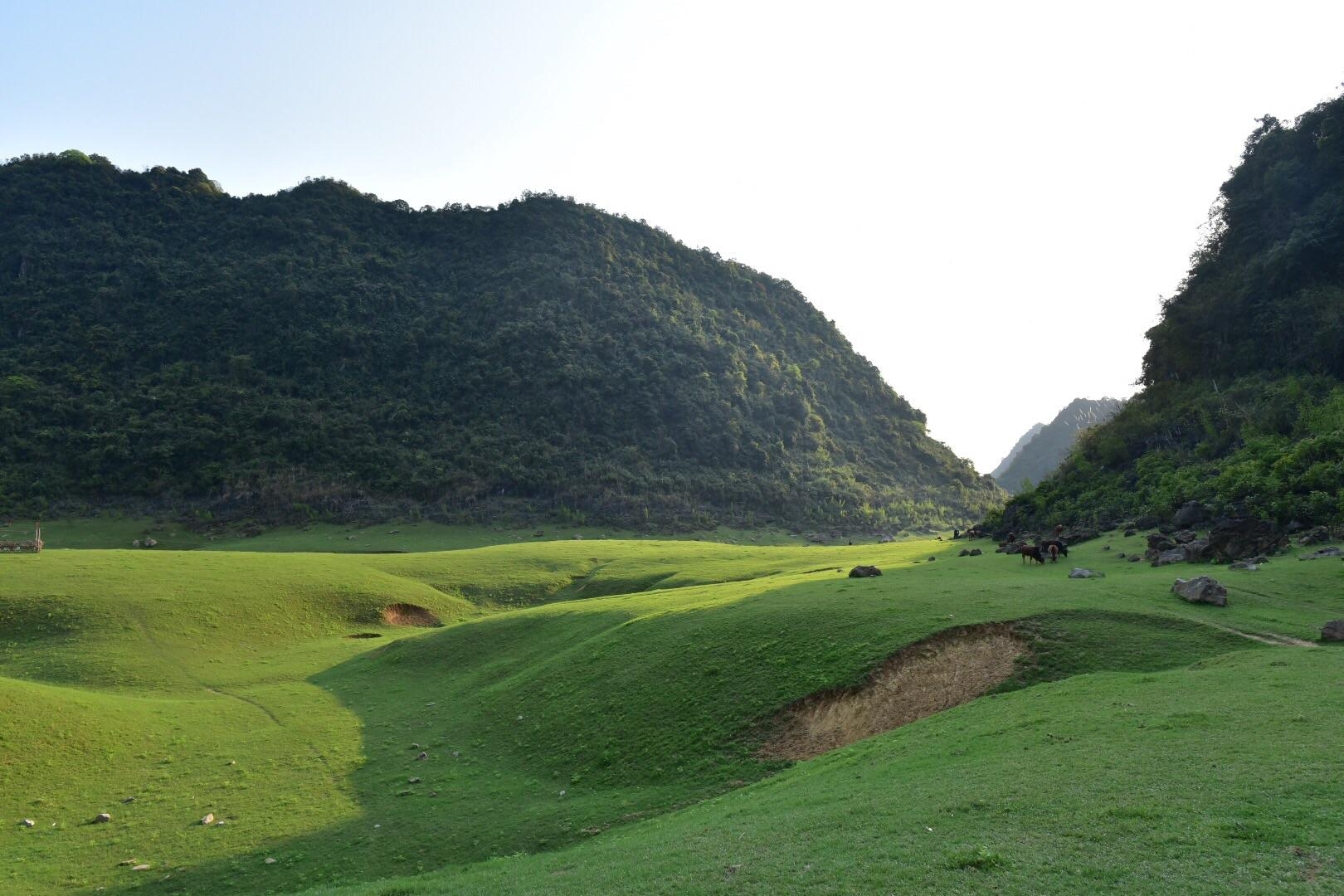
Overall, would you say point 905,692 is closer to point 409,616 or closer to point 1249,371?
point 409,616

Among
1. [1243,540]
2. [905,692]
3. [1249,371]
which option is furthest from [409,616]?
[1249,371]

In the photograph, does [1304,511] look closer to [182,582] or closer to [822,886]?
[822,886]

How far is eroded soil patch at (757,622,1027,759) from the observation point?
17.8m

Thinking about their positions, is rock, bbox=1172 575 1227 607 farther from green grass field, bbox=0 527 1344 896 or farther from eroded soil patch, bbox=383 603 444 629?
eroded soil patch, bbox=383 603 444 629

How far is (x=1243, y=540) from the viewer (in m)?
26.5

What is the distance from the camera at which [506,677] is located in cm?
2700

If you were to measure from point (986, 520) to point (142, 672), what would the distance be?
43454mm

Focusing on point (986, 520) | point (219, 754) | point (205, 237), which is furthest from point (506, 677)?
point (205, 237)

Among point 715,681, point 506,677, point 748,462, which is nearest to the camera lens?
point 715,681

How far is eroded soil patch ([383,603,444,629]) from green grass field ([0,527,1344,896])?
463cm

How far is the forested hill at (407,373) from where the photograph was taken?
8244cm

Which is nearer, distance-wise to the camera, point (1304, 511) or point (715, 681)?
point (715, 681)

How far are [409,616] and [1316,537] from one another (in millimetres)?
38781

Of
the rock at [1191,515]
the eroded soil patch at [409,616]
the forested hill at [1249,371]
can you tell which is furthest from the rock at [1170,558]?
the eroded soil patch at [409,616]
